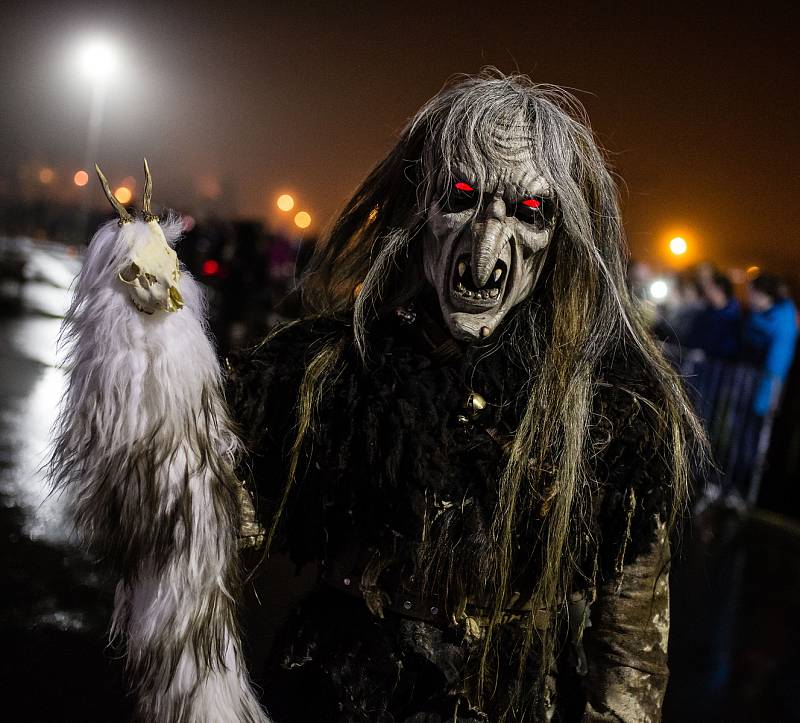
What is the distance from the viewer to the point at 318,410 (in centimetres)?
152

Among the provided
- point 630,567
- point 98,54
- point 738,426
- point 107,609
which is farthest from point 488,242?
point 98,54

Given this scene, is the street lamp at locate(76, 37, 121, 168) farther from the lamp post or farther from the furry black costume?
the furry black costume

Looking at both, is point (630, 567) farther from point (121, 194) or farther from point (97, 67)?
point (97, 67)

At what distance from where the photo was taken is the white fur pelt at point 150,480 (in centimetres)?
129

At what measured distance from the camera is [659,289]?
38.4ft

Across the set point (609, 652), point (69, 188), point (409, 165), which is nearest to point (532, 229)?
point (409, 165)

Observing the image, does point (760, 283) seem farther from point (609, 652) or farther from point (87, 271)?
point (87, 271)

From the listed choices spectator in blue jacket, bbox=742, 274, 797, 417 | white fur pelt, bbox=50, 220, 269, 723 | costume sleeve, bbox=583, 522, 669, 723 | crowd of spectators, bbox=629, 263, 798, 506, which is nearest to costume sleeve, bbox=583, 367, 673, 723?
costume sleeve, bbox=583, 522, 669, 723

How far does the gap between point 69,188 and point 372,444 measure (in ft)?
51.7

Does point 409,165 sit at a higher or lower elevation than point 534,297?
higher

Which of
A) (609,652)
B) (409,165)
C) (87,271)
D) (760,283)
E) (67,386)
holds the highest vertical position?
(760,283)

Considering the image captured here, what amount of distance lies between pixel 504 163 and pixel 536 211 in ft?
0.37

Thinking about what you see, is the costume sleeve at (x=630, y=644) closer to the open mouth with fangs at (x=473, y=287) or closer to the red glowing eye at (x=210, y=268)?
the open mouth with fangs at (x=473, y=287)

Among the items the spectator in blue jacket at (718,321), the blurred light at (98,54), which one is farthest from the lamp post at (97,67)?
the spectator in blue jacket at (718,321)
